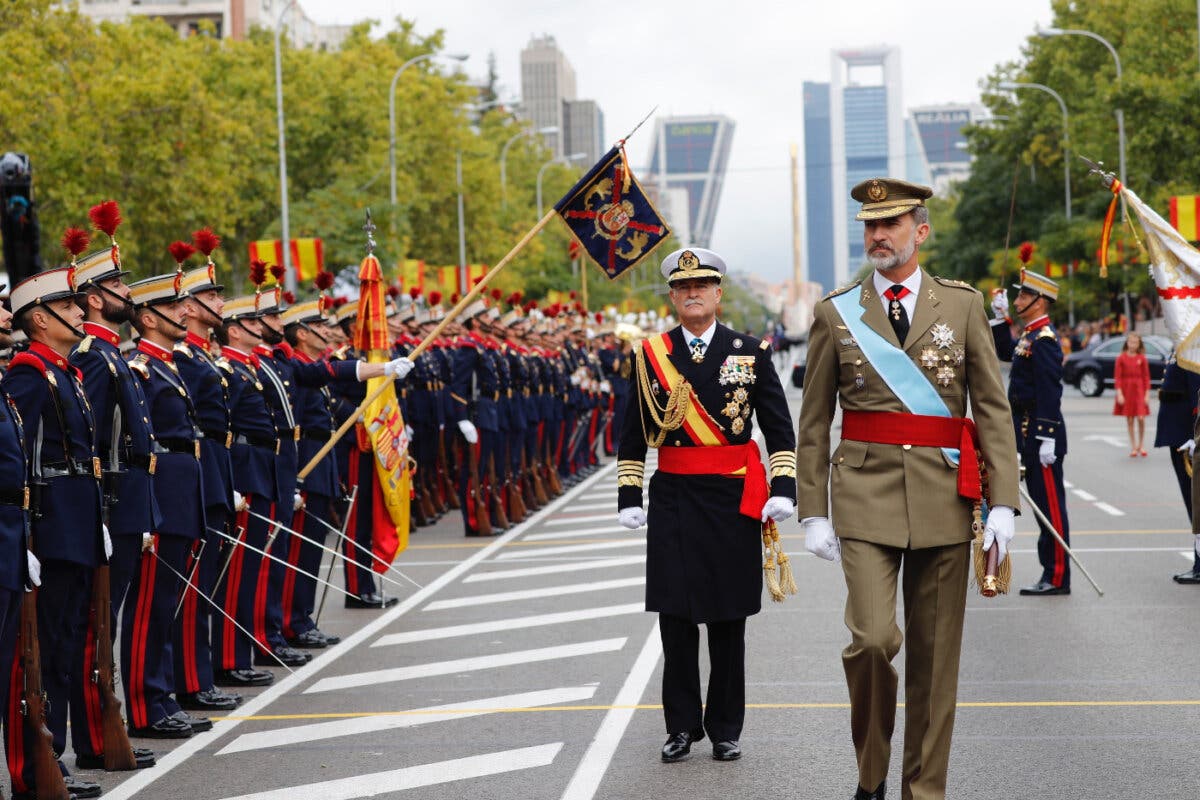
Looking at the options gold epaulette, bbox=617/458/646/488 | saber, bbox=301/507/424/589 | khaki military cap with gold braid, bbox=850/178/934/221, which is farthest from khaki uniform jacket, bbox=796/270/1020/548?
saber, bbox=301/507/424/589

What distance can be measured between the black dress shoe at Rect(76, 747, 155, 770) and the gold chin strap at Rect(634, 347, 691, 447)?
2.50 meters

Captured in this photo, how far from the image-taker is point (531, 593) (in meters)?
13.4

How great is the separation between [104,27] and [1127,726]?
34306 mm

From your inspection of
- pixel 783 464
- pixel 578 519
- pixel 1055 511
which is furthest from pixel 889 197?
pixel 578 519

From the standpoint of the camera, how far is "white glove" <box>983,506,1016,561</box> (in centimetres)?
650

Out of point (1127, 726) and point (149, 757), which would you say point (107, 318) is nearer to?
point (149, 757)

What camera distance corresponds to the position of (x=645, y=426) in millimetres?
8023

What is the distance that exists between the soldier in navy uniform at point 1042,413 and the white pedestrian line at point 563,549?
4.38m

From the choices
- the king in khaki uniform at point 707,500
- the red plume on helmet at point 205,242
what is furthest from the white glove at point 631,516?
the red plume on helmet at point 205,242

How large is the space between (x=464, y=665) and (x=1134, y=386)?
1841 cm

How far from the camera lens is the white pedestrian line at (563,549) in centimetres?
1591

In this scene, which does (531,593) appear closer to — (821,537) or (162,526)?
(162,526)

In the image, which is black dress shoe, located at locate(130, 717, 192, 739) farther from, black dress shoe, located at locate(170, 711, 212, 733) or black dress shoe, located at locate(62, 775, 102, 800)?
black dress shoe, located at locate(62, 775, 102, 800)

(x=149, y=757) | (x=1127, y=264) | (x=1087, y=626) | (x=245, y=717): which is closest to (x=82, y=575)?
(x=149, y=757)
